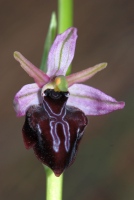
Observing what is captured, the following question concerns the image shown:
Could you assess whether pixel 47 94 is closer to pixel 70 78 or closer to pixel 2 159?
pixel 70 78

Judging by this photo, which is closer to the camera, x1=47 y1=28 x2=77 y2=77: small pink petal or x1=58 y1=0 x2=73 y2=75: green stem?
x1=47 y1=28 x2=77 y2=77: small pink petal

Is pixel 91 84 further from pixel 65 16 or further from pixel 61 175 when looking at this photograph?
pixel 61 175

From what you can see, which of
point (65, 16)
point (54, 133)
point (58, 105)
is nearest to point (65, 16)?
point (65, 16)

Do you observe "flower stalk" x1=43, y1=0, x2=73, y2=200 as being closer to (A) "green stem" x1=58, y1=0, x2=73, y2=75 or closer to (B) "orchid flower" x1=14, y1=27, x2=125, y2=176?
(A) "green stem" x1=58, y1=0, x2=73, y2=75

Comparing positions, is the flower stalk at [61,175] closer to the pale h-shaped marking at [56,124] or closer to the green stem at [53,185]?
the green stem at [53,185]

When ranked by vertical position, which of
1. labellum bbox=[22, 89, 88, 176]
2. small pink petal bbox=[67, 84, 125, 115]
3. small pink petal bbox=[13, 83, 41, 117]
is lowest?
labellum bbox=[22, 89, 88, 176]

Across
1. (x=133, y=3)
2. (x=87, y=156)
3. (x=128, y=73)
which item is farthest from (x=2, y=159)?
(x=133, y=3)

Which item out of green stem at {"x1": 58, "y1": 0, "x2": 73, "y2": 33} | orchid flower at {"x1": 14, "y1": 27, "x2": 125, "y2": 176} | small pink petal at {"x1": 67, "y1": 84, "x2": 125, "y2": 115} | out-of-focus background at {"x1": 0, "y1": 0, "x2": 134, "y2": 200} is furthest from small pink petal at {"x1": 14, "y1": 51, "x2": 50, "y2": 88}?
out-of-focus background at {"x1": 0, "y1": 0, "x2": 134, "y2": 200}
